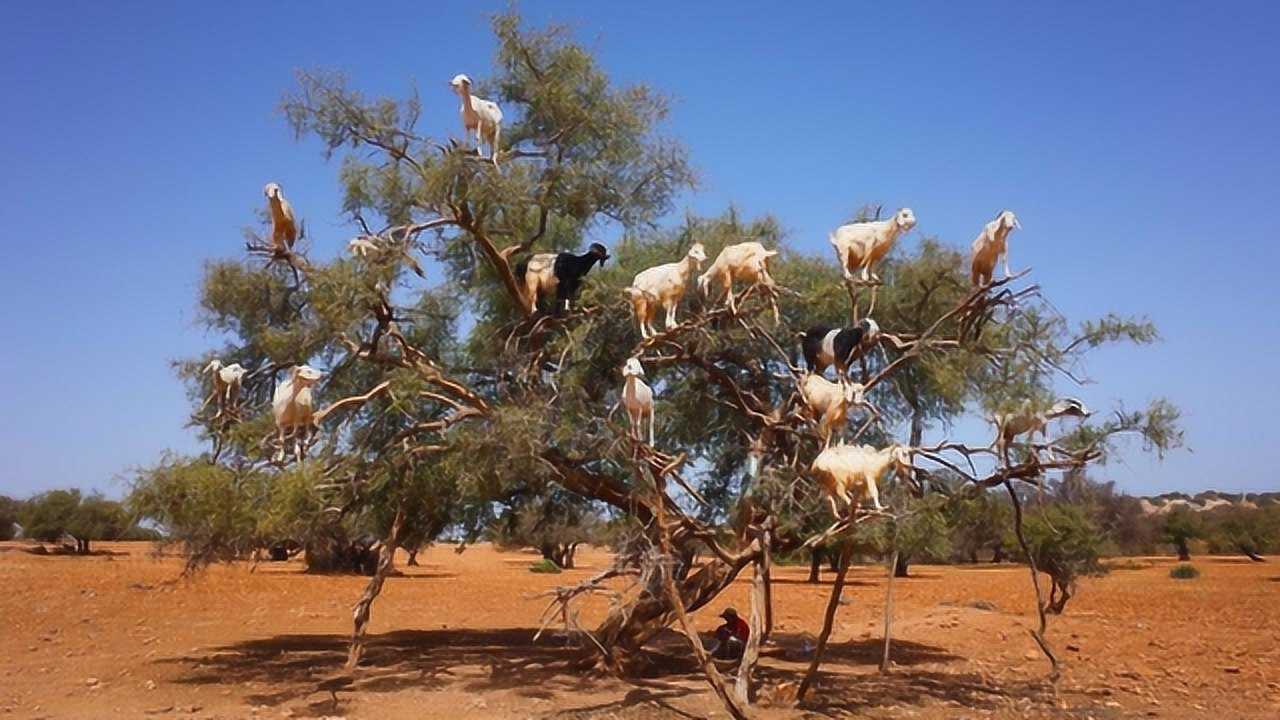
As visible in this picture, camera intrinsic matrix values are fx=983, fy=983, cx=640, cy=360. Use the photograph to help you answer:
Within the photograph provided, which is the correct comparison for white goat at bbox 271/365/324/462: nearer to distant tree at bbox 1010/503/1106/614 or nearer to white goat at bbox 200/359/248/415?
white goat at bbox 200/359/248/415

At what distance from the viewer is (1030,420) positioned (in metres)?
10.4

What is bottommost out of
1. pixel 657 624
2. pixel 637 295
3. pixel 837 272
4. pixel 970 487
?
pixel 657 624

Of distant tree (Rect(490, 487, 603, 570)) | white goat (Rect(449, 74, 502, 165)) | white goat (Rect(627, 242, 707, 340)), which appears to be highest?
white goat (Rect(449, 74, 502, 165))

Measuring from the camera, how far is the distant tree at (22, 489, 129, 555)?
174 feet

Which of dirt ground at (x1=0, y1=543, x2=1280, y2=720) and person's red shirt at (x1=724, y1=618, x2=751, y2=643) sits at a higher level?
person's red shirt at (x1=724, y1=618, x2=751, y2=643)

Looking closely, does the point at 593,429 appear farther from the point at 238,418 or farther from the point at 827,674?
the point at 827,674

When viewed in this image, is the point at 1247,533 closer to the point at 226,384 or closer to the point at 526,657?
the point at 526,657

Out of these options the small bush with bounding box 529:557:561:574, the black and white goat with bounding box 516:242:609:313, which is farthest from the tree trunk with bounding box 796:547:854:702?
the small bush with bounding box 529:557:561:574

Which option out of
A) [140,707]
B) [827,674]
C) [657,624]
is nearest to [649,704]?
[657,624]

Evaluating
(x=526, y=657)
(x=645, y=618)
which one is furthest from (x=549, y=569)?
(x=645, y=618)

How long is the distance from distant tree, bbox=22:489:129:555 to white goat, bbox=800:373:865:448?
51755 mm

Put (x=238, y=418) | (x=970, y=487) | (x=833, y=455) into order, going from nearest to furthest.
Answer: (x=833, y=455) → (x=970, y=487) → (x=238, y=418)

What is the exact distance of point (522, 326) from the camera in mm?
13984

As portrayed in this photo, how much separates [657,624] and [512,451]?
15.5 ft
